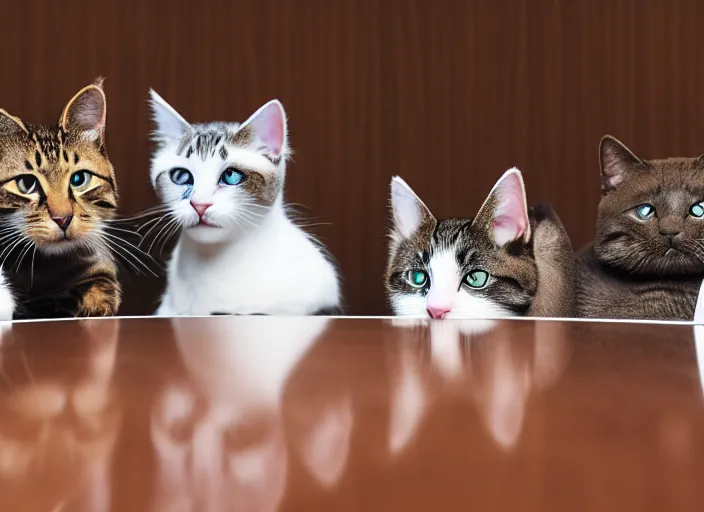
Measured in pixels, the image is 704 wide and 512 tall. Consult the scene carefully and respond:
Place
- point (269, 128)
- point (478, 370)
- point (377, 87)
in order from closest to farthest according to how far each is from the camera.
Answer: point (478, 370)
point (269, 128)
point (377, 87)

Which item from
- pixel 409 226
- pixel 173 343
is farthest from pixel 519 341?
pixel 409 226

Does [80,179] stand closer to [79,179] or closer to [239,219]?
[79,179]

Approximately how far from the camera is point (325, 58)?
129cm

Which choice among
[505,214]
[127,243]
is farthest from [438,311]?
[127,243]

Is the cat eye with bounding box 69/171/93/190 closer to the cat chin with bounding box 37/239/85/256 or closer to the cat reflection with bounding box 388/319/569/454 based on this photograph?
the cat chin with bounding box 37/239/85/256

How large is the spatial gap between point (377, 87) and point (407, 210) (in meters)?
0.31

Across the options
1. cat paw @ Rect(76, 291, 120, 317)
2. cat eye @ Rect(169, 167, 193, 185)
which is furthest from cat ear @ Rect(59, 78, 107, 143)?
cat paw @ Rect(76, 291, 120, 317)

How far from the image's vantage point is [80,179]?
102cm

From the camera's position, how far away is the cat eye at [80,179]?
1.01 meters

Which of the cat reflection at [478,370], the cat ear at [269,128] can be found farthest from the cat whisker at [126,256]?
the cat reflection at [478,370]

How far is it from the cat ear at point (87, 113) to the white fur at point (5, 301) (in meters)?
0.24

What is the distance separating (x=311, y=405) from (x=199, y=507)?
0.46 feet

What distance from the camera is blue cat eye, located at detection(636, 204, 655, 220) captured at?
101cm

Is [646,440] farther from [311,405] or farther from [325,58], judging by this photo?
[325,58]
